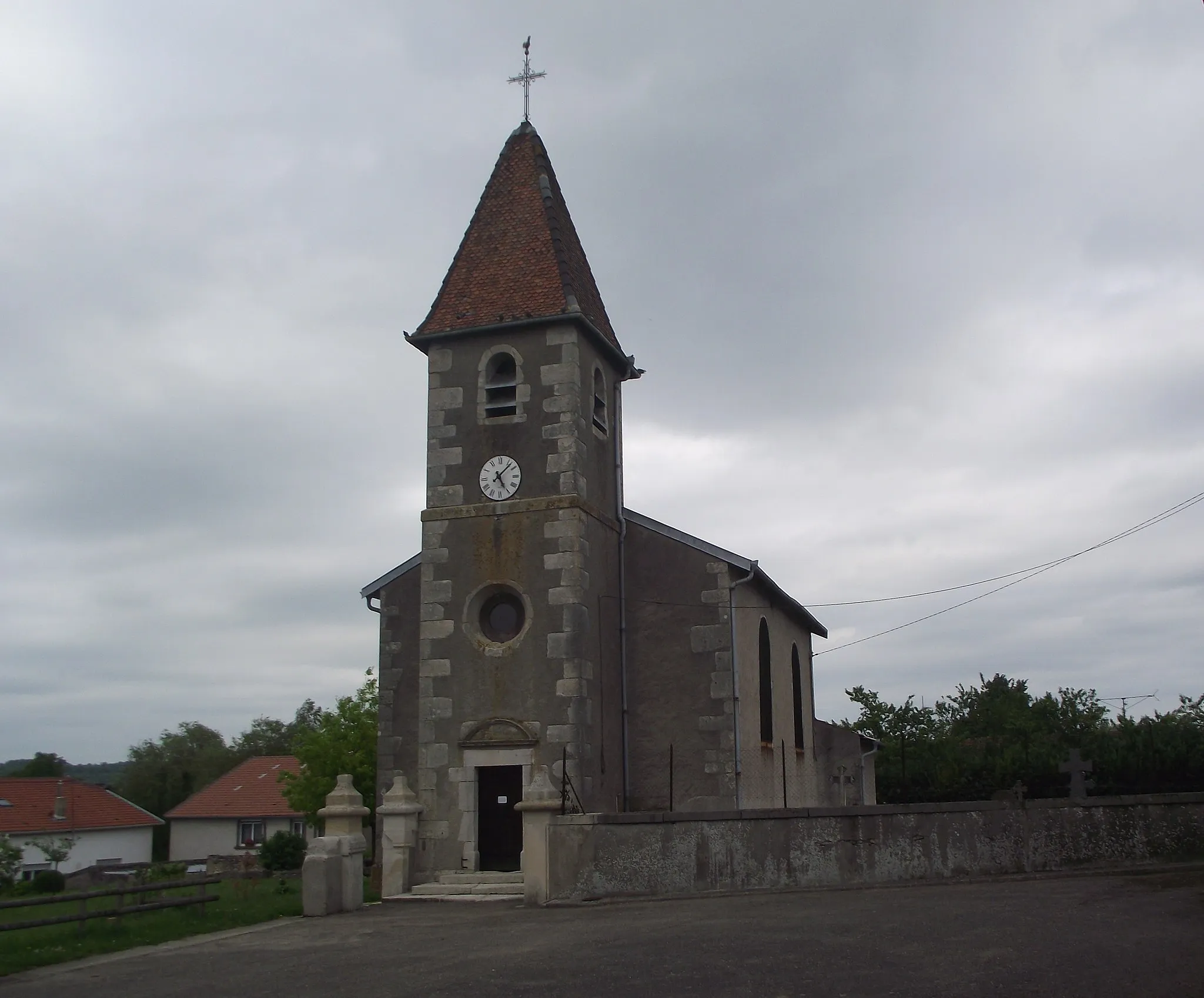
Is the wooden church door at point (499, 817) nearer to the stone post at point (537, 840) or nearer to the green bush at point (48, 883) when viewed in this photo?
the stone post at point (537, 840)

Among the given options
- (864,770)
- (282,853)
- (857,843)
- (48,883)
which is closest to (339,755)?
(282,853)

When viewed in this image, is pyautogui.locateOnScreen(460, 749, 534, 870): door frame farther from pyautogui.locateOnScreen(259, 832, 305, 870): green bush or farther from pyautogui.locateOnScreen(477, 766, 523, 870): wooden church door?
pyautogui.locateOnScreen(259, 832, 305, 870): green bush

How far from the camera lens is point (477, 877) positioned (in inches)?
640

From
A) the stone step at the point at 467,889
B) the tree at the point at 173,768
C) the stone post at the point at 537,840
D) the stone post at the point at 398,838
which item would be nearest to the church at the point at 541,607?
the stone post at the point at 398,838

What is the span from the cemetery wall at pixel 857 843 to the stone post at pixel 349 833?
8.74ft

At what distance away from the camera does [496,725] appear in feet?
55.4

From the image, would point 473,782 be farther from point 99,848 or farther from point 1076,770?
point 99,848

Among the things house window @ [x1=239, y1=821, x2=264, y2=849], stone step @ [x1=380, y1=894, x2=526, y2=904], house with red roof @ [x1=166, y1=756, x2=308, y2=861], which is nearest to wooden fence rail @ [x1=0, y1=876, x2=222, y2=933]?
stone step @ [x1=380, y1=894, x2=526, y2=904]

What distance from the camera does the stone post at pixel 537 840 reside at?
1398cm

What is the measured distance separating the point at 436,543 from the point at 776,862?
7303mm

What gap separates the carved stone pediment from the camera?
16.7 m

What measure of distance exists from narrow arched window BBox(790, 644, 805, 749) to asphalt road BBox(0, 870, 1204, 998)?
9659 mm

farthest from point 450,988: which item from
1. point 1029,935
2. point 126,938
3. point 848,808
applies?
point 848,808

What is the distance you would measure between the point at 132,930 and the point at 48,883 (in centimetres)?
1843
